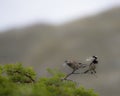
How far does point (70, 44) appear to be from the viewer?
41281 mm

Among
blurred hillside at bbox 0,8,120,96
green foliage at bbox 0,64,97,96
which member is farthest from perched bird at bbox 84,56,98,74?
blurred hillside at bbox 0,8,120,96

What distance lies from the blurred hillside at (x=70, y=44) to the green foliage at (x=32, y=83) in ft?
92.1

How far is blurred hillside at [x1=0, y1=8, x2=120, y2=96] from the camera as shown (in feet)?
115

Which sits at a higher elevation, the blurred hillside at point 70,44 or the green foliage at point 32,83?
the blurred hillside at point 70,44

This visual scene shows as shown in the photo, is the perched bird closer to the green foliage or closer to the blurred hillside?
the green foliage

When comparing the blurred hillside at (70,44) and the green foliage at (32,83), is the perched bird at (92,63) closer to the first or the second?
the green foliage at (32,83)

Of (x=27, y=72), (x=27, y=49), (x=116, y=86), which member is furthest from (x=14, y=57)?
(x=27, y=72)

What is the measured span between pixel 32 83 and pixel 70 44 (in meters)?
37.9

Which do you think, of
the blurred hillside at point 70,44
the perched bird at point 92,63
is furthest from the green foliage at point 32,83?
the blurred hillside at point 70,44

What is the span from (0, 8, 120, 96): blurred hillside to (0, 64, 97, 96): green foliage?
28.1m

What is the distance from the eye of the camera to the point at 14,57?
41.4 metres

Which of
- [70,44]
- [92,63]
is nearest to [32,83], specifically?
[92,63]

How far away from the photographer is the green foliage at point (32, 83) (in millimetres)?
2846

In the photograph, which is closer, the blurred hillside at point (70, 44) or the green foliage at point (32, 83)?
the green foliage at point (32, 83)
